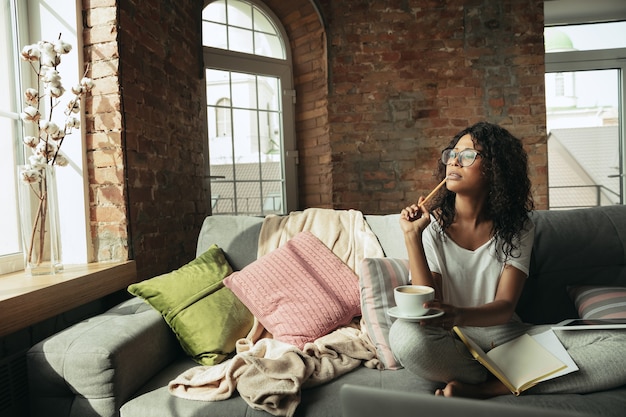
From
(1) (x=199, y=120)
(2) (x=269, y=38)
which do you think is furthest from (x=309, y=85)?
(1) (x=199, y=120)

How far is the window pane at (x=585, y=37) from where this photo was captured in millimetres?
4441

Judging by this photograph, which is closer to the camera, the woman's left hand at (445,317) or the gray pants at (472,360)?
the woman's left hand at (445,317)

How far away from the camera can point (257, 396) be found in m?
1.38

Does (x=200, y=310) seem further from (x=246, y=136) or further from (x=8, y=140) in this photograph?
(x=246, y=136)

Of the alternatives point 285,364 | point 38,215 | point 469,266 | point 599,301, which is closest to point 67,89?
point 38,215

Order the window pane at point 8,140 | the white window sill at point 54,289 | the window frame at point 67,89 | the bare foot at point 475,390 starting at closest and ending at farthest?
the bare foot at point 475,390, the white window sill at point 54,289, the window pane at point 8,140, the window frame at point 67,89

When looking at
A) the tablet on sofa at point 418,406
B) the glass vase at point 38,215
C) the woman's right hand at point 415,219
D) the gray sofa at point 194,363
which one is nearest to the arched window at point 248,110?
the glass vase at point 38,215

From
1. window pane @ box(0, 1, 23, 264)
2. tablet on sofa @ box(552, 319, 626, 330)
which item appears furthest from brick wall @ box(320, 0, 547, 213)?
tablet on sofa @ box(552, 319, 626, 330)

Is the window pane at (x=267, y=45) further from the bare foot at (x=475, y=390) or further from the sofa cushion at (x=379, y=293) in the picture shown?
the bare foot at (x=475, y=390)

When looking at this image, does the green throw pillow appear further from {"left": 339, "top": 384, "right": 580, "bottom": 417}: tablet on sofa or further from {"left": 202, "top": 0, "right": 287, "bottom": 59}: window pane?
{"left": 202, "top": 0, "right": 287, "bottom": 59}: window pane

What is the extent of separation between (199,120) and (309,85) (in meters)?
1.15

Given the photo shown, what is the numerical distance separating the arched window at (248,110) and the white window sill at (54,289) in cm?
157

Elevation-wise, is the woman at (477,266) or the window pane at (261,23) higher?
the window pane at (261,23)

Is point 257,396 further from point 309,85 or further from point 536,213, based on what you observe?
point 309,85
